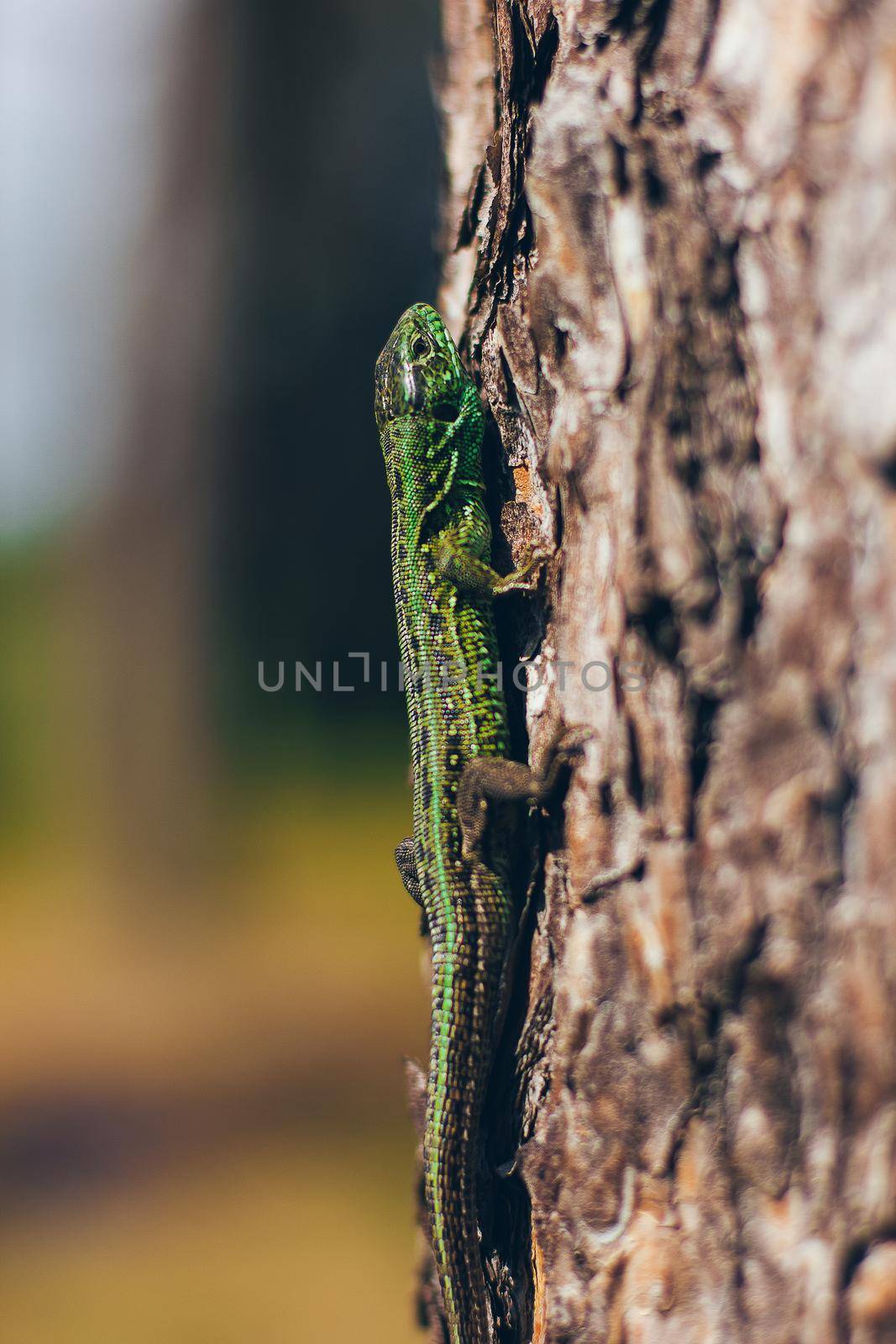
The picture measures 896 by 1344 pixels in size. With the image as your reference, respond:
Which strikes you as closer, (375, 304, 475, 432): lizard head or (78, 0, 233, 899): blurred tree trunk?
(375, 304, 475, 432): lizard head

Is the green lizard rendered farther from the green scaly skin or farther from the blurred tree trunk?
the blurred tree trunk

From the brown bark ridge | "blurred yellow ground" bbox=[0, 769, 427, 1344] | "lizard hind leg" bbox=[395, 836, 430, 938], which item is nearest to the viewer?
the brown bark ridge

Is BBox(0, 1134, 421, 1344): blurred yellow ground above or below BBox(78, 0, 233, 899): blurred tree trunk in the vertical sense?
below

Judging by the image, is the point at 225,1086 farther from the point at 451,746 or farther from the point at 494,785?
the point at 494,785

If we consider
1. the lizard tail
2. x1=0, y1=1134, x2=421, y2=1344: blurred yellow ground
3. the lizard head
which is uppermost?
the lizard head

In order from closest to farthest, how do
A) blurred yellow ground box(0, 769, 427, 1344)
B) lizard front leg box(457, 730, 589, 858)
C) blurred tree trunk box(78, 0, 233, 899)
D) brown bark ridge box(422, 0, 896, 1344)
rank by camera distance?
1. brown bark ridge box(422, 0, 896, 1344)
2. lizard front leg box(457, 730, 589, 858)
3. blurred yellow ground box(0, 769, 427, 1344)
4. blurred tree trunk box(78, 0, 233, 899)

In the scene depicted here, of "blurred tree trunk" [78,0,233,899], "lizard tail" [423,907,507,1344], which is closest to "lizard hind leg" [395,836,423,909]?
"lizard tail" [423,907,507,1344]

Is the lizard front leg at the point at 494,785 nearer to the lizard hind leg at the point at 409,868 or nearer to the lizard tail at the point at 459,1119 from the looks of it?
the lizard tail at the point at 459,1119

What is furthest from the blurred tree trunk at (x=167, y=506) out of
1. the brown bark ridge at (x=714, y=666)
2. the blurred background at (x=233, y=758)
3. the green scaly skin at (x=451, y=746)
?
the brown bark ridge at (x=714, y=666)
